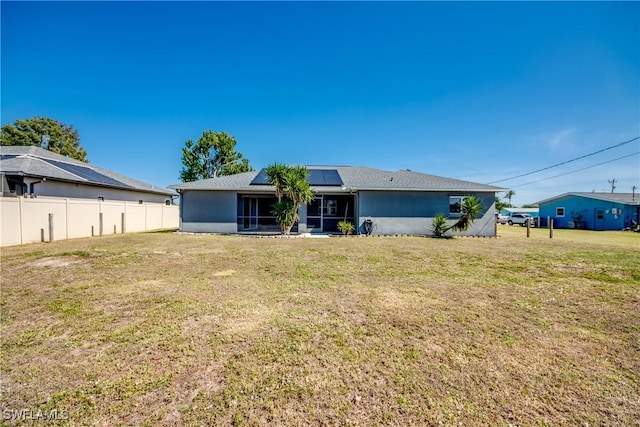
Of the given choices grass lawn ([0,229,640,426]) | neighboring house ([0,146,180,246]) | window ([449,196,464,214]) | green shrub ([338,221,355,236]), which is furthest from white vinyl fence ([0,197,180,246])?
window ([449,196,464,214])

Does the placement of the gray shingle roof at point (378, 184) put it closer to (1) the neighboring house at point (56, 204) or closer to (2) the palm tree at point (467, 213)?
(2) the palm tree at point (467, 213)

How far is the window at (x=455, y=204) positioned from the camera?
1494 centimetres

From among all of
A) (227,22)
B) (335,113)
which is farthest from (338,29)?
(335,113)

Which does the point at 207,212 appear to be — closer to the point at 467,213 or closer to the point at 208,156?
the point at 467,213

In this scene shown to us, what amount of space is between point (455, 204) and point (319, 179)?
824 cm

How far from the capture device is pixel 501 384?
2.46m

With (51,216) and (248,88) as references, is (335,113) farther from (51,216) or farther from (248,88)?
(51,216)

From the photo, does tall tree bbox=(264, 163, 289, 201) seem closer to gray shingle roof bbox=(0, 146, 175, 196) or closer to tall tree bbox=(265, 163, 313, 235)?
tall tree bbox=(265, 163, 313, 235)

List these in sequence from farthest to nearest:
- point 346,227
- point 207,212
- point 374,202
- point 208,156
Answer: point 208,156
point 207,212
point 374,202
point 346,227

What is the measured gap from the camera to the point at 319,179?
54.0ft

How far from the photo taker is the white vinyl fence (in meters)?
9.85

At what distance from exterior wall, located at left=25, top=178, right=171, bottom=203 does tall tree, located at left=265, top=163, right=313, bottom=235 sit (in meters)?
11.7

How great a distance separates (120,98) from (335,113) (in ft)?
57.4

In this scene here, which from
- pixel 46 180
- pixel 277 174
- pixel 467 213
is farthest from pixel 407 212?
pixel 46 180
